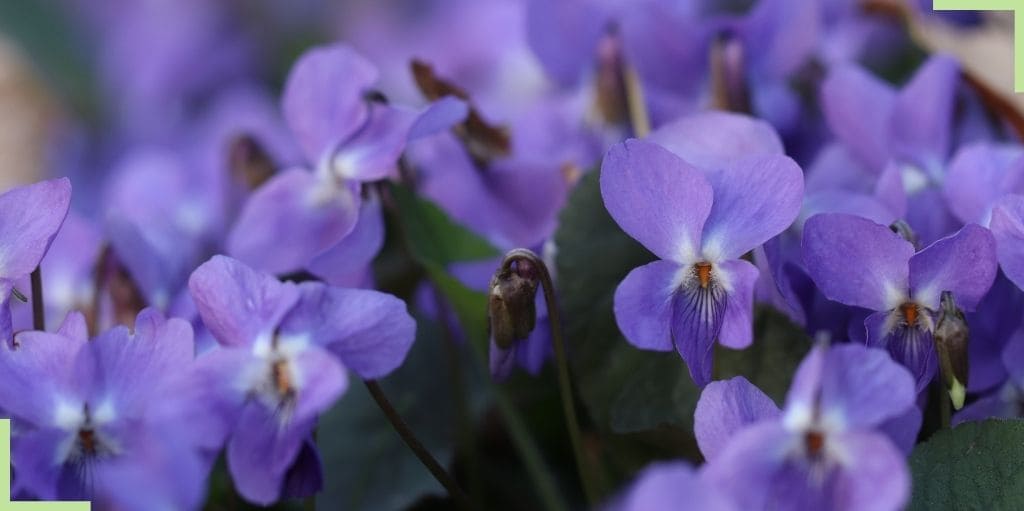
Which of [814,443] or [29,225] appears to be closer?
[814,443]

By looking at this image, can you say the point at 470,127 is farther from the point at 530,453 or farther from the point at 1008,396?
the point at 1008,396

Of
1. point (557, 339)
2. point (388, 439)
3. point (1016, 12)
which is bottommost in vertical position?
point (388, 439)

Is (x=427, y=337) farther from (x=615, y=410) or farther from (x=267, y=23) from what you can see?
(x=267, y=23)

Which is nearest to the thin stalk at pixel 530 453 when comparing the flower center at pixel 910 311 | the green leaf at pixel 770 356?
the green leaf at pixel 770 356

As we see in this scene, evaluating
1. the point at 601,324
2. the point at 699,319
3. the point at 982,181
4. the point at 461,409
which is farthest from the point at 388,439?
the point at 982,181

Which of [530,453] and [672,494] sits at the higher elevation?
[672,494]
